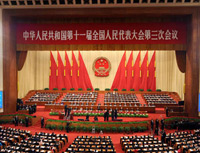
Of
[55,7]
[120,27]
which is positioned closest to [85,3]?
[55,7]

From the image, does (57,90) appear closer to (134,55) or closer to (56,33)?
(56,33)

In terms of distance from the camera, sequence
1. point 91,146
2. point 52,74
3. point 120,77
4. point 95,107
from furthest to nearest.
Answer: point 52,74 < point 120,77 < point 95,107 < point 91,146

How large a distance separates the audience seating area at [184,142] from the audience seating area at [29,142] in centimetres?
528

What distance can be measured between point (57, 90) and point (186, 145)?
15.7m

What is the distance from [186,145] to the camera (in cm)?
863

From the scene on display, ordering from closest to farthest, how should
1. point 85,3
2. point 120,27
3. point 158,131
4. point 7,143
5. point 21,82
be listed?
point 7,143 → point 158,131 → point 85,3 → point 120,27 → point 21,82

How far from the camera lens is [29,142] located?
9031 mm

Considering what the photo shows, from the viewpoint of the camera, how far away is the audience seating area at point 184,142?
26.8 feet

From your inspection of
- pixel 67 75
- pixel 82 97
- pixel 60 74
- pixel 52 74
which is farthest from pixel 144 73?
pixel 52 74

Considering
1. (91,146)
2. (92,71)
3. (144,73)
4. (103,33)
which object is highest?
(103,33)

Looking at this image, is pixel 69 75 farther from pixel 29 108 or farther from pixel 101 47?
pixel 29 108

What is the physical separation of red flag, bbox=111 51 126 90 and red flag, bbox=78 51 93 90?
288 cm

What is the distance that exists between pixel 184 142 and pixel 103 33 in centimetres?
984

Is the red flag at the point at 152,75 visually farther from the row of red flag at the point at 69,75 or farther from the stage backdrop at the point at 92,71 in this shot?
the row of red flag at the point at 69,75
